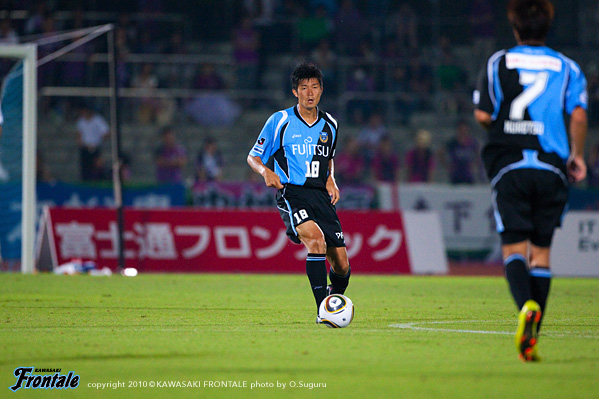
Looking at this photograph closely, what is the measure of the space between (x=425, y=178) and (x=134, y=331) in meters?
15.9

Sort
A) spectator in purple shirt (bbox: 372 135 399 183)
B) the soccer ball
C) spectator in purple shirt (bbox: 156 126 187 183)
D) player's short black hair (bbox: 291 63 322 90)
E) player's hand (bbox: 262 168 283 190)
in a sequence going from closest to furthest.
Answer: the soccer ball, player's hand (bbox: 262 168 283 190), player's short black hair (bbox: 291 63 322 90), spectator in purple shirt (bbox: 156 126 187 183), spectator in purple shirt (bbox: 372 135 399 183)

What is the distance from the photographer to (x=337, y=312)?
704 centimetres

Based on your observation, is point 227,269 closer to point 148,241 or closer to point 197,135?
point 148,241

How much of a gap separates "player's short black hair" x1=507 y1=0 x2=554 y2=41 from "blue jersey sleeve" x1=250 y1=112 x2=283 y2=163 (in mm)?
2776

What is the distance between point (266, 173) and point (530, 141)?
8.96ft

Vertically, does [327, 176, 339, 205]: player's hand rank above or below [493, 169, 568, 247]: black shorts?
below

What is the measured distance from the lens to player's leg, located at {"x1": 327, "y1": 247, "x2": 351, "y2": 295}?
7832 millimetres

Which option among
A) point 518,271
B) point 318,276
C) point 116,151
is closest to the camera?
point 518,271

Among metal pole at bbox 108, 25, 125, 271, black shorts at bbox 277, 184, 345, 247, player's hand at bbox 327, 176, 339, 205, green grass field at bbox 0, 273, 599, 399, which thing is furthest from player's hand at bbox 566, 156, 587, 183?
metal pole at bbox 108, 25, 125, 271

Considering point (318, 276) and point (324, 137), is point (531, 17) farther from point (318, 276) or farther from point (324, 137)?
point (318, 276)

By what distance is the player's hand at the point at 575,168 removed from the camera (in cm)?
549

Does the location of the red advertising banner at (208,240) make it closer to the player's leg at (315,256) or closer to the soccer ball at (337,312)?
the player's leg at (315,256)

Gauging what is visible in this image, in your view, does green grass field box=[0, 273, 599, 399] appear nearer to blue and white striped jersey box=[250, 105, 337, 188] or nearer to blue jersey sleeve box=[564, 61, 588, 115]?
blue and white striped jersey box=[250, 105, 337, 188]

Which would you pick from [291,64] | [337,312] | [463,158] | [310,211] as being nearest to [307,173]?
[310,211]
